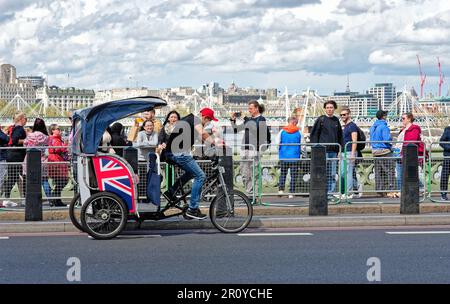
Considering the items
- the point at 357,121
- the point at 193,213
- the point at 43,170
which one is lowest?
the point at 193,213

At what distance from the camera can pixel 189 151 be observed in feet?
45.8

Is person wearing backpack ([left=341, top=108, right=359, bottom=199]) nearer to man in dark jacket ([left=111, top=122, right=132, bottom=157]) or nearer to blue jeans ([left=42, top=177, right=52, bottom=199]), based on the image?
man in dark jacket ([left=111, top=122, right=132, bottom=157])

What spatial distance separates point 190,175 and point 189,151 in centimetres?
38

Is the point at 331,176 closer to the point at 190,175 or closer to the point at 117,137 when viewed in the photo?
the point at 190,175

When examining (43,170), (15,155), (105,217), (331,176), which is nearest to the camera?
(105,217)

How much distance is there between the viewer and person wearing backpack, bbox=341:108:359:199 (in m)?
16.9

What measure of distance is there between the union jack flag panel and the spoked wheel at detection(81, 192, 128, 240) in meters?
0.17

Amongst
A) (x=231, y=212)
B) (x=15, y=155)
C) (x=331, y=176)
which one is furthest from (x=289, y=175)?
(x=15, y=155)

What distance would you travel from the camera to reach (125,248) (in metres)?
12.6

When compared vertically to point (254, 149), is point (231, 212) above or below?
below

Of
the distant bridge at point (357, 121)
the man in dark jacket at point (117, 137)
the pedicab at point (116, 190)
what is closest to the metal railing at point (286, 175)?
the man in dark jacket at point (117, 137)
